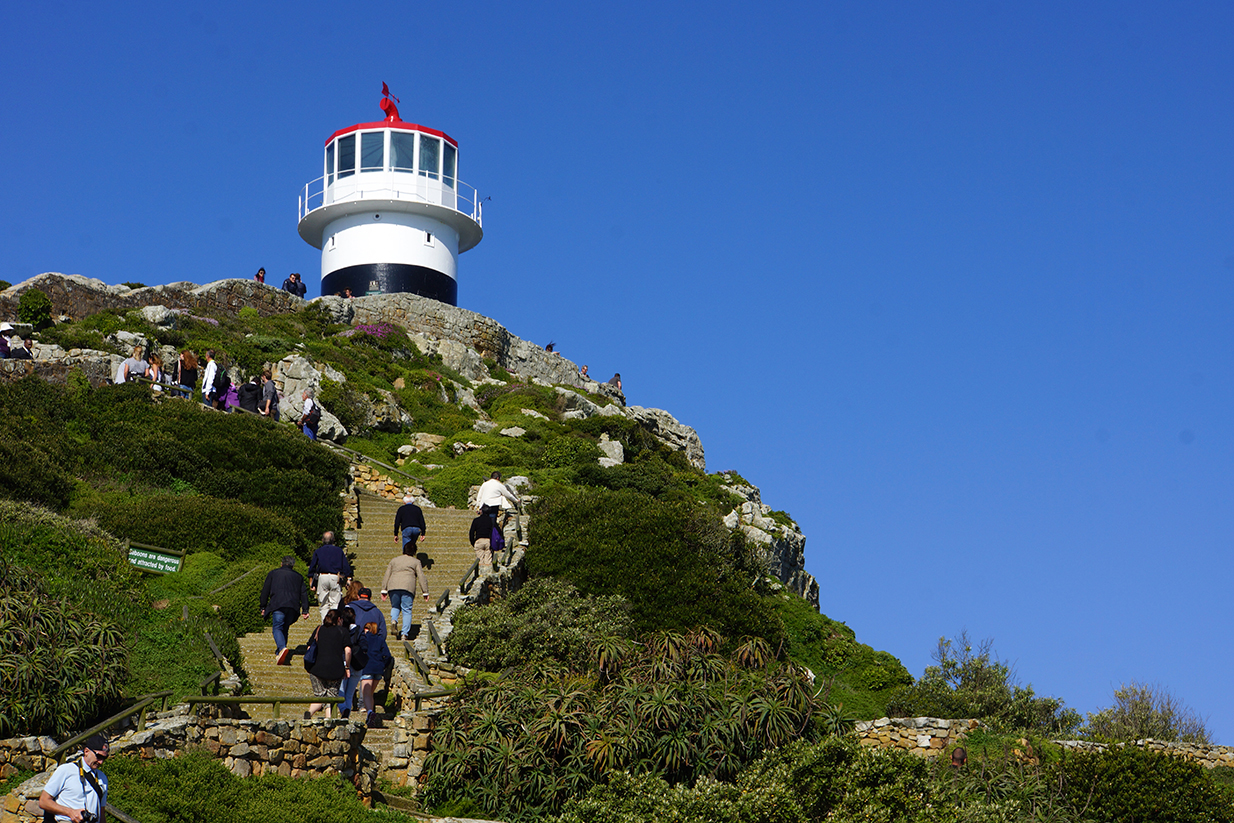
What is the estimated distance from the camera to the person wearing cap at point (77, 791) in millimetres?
10398

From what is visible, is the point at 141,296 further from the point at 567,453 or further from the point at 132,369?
the point at 567,453

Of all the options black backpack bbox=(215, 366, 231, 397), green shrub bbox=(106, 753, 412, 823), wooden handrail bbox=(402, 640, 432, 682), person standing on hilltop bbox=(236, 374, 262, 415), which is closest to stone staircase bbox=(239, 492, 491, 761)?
wooden handrail bbox=(402, 640, 432, 682)

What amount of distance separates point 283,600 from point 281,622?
1.33 ft

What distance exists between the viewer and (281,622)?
17.8m

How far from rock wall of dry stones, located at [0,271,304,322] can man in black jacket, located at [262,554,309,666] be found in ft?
66.7

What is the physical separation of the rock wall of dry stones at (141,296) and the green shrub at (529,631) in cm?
2099

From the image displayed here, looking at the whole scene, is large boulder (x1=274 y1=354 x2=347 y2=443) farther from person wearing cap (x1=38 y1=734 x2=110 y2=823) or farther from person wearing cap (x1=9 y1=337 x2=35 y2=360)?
person wearing cap (x1=38 y1=734 x2=110 y2=823)

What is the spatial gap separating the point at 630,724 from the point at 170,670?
612 cm

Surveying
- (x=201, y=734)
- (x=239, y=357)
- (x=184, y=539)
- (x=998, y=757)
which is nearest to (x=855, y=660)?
(x=998, y=757)

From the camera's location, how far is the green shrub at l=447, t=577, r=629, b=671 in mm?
18406

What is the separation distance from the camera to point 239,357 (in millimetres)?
34500

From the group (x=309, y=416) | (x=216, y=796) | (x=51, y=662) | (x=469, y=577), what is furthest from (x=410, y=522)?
(x=309, y=416)

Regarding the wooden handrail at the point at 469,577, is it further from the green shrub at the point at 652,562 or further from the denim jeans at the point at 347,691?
the denim jeans at the point at 347,691

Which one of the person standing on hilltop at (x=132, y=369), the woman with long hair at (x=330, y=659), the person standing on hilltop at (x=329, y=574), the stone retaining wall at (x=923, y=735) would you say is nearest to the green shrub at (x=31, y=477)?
the person standing on hilltop at (x=132, y=369)
